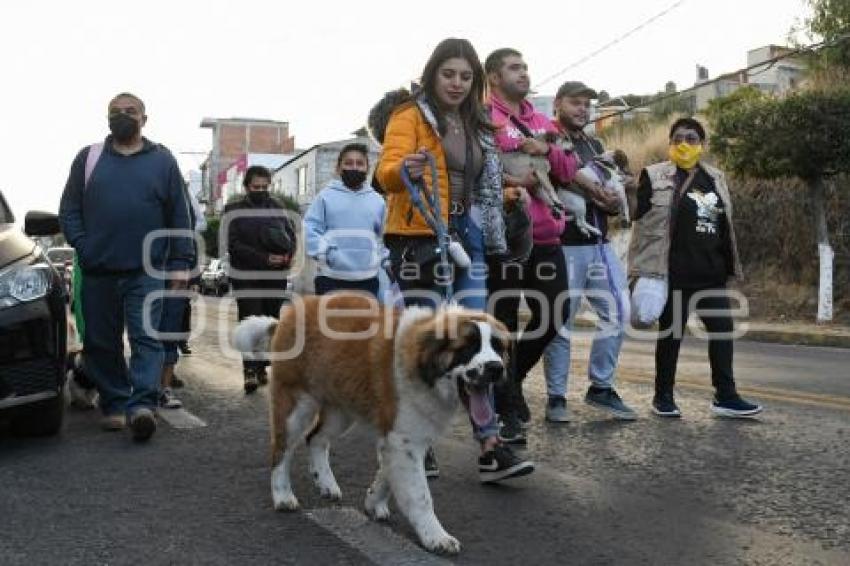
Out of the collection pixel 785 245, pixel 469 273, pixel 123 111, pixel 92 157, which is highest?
pixel 123 111

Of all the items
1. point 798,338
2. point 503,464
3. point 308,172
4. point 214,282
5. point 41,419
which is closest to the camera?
point 503,464

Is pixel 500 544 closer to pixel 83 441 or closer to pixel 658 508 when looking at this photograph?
pixel 658 508

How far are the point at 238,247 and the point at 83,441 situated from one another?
3001 millimetres

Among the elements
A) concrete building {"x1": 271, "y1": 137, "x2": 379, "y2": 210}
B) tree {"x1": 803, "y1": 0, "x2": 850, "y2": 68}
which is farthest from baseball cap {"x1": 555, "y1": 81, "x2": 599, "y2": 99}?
concrete building {"x1": 271, "y1": 137, "x2": 379, "y2": 210}

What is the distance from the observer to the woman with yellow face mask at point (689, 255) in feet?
21.4

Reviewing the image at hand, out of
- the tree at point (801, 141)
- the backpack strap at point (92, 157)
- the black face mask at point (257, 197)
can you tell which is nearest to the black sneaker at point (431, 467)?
the backpack strap at point (92, 157)

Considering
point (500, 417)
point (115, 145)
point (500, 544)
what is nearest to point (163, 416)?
point (115, 145)

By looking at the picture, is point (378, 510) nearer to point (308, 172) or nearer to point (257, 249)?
point (257, 249)

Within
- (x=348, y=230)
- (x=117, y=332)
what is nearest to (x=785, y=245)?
(x=348, y=230)

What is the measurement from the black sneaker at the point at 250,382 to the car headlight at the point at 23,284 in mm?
2598

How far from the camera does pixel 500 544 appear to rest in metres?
3.68

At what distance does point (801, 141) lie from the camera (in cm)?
1608

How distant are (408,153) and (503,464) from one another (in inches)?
62.5

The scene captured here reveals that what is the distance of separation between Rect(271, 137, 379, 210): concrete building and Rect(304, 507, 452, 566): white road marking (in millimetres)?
51990
